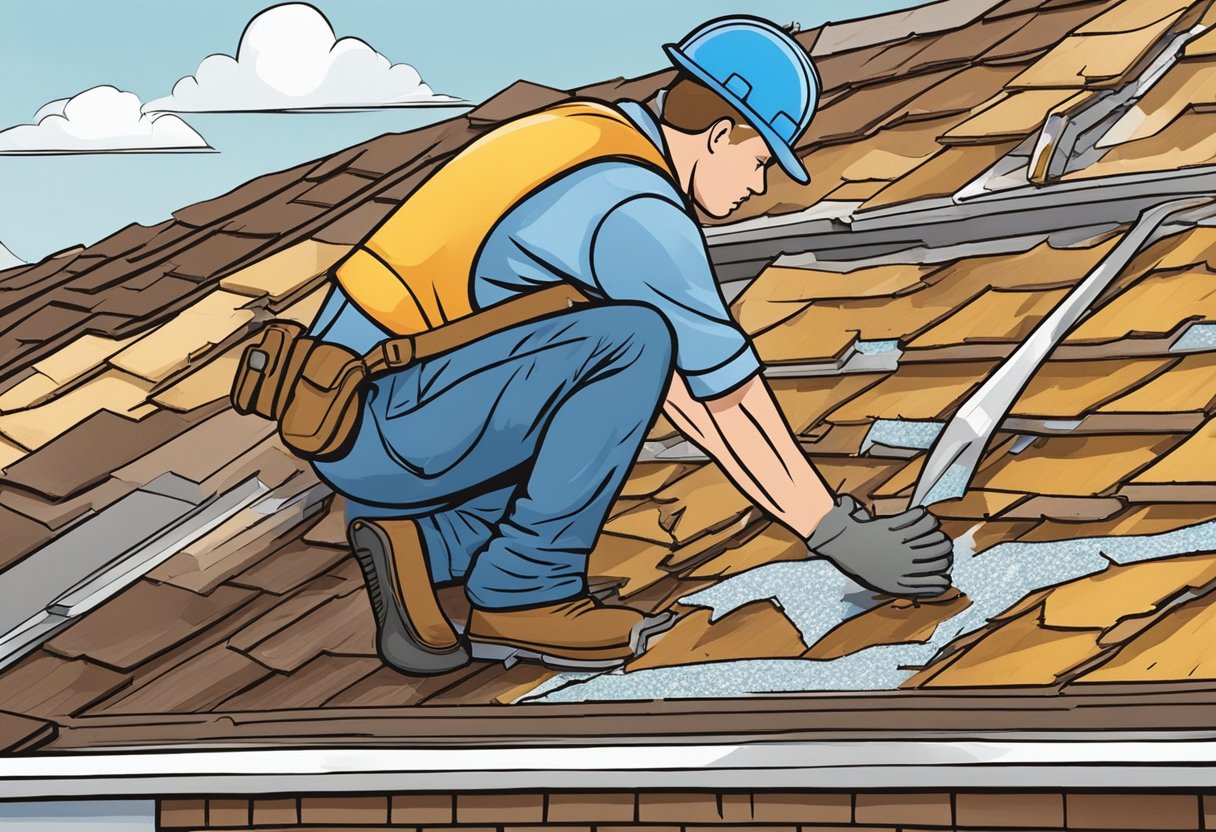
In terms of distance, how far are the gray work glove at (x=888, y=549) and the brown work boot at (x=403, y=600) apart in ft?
3.12

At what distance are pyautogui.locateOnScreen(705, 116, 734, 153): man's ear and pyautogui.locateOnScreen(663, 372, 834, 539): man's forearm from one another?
601 mm

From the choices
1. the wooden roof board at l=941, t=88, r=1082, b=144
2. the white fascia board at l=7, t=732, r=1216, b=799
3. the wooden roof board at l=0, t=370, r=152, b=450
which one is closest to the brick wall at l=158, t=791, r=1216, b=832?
the white fascia board at l=7, t=732, r=1216, b=799

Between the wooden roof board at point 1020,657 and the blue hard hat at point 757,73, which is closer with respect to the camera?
the wooden roof board at point 1020,657

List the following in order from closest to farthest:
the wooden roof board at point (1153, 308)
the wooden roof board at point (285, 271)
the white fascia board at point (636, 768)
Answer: the white fascia board at point (636, 768), the wooden roof board at point (1153, 308), the wooden roof board at point (285, 271)

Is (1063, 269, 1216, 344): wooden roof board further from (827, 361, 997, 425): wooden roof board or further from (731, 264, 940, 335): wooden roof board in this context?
(731, 264, 940, 335): wooden roof board

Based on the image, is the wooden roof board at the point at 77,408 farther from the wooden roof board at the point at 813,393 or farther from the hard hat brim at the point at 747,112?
the hard hat brim at the point at 747,112

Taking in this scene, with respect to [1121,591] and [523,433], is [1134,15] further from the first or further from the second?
[523,433]

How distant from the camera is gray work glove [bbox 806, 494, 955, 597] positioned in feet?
8.88

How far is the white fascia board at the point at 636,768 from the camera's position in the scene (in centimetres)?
221

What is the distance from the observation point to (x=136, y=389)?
4422mm

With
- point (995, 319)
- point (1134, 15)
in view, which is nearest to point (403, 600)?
point (995, 319)

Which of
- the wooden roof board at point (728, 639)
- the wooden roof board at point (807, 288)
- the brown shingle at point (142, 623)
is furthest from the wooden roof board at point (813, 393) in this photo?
the brown shingle at point (142, 623)

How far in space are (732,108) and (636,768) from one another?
1.57m

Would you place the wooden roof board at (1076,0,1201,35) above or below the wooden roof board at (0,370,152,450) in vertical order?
above
